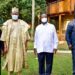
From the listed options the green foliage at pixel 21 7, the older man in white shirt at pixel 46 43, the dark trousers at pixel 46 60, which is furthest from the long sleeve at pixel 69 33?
the green foliage at pixel 21 7

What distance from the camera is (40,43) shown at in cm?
1231

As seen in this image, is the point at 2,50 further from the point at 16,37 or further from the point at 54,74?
the point at 54,74

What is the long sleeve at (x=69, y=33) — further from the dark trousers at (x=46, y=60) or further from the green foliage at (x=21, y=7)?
the green foliage at (x=21, y=7)

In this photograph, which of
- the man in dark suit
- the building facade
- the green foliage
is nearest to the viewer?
the man in dark suit

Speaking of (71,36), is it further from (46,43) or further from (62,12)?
(62,12)

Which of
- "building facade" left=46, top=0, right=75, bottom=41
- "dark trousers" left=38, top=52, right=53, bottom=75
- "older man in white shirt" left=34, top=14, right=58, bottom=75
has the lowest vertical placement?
"dark trousers" left=38, top=52, right=53, bottom=75

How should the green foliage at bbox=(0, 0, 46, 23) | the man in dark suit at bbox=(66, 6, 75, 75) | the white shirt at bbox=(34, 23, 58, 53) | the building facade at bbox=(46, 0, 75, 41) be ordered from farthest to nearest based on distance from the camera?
1. the green foliage at bbox=(0, 0, 46, 23)
2. the building facade at bbox=(46, 0, 75, 41)
3. the white shirt at bbox=(34, 23, 58, 53)
4. the man in dark suit at bbox=(66, 6, 75, 75)

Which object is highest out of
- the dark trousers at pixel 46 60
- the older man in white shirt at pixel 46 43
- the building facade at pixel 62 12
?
the building facade at pixel 62 12

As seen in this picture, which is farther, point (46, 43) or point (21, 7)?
point (21, 7)

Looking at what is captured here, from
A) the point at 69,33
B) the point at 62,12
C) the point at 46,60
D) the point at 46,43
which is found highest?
the point at 62,12

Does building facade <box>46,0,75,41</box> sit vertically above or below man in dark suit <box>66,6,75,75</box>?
above

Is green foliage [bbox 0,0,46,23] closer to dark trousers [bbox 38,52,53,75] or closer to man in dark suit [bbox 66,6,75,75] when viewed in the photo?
dark trousers [bbox 38,52,53,75]

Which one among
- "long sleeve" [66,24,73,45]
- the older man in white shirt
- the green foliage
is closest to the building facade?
the green foliage

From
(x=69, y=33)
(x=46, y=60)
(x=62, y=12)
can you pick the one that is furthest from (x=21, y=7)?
(x=69, y=33)
